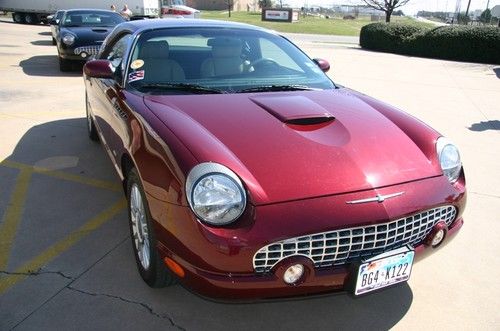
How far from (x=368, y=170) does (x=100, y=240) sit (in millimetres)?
1937

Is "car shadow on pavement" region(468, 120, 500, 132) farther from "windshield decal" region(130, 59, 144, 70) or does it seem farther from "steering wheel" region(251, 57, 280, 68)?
"windshield decal" region(130, 59, 144, 70)

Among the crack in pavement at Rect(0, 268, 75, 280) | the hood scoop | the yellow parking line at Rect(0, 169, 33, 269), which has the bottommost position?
the yellow parking line at Rect(0, 169, 33, 269)

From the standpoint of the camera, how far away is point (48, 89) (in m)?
8.23

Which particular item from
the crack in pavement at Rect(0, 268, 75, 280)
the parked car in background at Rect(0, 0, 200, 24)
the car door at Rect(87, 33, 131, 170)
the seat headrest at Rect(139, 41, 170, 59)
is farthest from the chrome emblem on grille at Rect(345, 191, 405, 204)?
the parked car in background at Rect(0, 0, 200, 24)

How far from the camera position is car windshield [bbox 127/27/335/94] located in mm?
3131

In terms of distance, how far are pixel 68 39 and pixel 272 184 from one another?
345 inches

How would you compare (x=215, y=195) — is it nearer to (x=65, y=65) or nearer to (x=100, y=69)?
(x=100, y=69)

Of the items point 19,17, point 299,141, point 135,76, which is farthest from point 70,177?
point 19,17

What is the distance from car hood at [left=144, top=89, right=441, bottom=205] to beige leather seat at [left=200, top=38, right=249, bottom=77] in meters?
0.43

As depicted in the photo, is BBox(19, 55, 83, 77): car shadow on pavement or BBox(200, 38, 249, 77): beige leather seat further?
BBox(19, 55, 83, 77): car shadow on pavement

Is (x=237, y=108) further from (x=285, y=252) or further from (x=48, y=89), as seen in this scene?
(x=48, y=89)

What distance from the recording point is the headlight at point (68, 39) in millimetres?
9400

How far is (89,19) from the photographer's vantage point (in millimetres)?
10695

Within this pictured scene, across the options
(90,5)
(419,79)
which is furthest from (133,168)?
(90,5)
